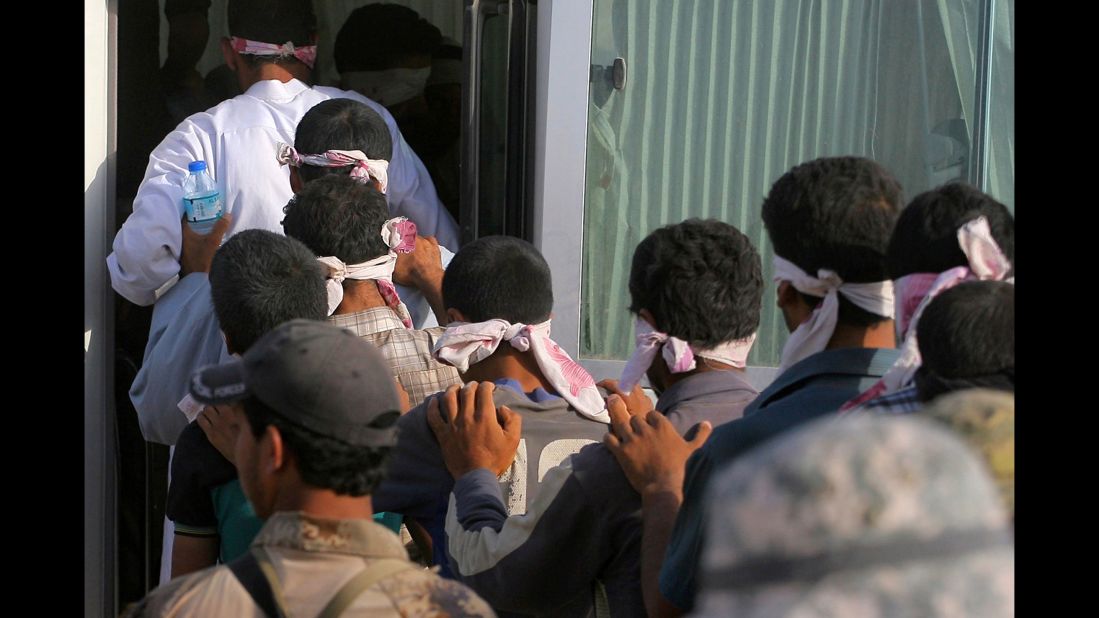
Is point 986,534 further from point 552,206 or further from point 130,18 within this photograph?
point 130,18

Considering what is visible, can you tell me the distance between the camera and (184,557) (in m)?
2.68

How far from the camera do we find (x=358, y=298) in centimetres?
314

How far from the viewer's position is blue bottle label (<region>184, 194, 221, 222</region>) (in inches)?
152

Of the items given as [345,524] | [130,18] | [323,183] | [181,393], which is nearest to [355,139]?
[323,183]

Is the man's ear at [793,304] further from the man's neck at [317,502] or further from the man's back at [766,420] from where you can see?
the man's neck at [317,502]

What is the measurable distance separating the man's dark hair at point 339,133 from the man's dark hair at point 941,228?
2076mm

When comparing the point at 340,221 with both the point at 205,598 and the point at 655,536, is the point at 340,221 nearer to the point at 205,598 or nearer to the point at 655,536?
the point at 655,536

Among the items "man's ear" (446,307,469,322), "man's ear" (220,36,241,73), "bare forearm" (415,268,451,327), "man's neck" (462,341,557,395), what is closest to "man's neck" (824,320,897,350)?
"man's neck" (462,341,557,395)

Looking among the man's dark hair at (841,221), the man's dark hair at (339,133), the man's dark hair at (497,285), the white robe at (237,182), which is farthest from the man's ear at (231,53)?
the man's dark hair at (841,221)

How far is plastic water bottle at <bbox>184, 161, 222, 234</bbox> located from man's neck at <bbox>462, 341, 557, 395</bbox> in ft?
4.82

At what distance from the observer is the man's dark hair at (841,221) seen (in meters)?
2.06

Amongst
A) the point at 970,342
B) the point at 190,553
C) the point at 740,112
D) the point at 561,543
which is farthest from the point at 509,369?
the point at 740,112

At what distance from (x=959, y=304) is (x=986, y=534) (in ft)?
1.22

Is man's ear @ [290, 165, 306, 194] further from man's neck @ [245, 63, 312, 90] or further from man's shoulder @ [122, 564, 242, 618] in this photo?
man's shoulder @ [122, 564, 242, 618]
